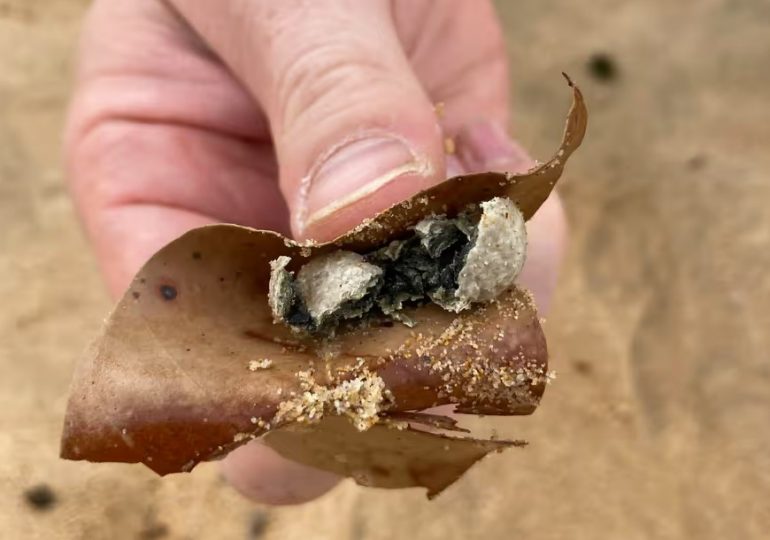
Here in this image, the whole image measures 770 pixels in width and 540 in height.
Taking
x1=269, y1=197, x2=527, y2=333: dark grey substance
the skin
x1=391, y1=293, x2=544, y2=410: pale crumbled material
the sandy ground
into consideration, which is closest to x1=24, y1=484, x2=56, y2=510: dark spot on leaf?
the sandy ground

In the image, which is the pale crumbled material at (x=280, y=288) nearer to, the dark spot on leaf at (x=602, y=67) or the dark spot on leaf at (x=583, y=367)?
the dark spot on leaf at (x=583, y=367)

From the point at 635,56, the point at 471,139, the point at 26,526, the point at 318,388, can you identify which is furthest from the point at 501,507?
the point at 635,56

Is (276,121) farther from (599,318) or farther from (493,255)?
(599,318)

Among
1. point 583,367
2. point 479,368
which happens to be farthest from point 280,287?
point 583,367

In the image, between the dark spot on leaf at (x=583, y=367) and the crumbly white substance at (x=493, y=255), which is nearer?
the crumbly white substance at (x=493, y=255)

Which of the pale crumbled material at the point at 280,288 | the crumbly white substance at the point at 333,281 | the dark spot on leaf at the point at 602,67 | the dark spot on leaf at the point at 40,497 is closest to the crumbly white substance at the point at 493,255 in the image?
the crumbly white substance at the point at 333,281

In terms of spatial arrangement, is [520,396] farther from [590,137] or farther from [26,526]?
[590,137]
